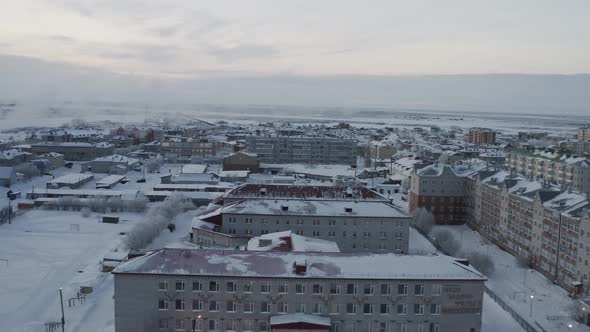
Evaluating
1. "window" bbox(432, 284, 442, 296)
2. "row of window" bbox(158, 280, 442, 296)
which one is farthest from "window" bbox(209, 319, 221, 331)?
"window" bbox(432, 284, 442, 296)

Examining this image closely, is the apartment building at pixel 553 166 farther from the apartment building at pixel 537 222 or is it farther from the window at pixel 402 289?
the window at pixel 402 289

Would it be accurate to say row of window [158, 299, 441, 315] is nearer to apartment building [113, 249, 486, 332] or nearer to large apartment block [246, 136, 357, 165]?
apartment building [113, 249, 486, 332]

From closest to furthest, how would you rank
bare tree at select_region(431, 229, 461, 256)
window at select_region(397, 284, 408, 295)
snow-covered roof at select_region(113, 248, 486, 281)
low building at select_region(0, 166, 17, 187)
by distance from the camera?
snow-covered roof at select_region(113, 248, 486, 281)
window at select_region(397, 284, 408, 295)
bare tree at select_region(431, 229, 461, 256)
low building at select_region(0, 166, 17, 187)

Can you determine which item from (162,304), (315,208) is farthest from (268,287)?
(315,208)

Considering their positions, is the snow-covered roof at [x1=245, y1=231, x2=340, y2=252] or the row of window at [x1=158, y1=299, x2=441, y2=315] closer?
the row of window at [x1=158, y1=299, x2=441, y2=315]

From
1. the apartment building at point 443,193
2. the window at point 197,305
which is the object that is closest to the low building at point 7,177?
the apartment building at point 443,193

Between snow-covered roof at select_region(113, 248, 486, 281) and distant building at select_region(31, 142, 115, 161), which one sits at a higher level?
snow-covered roof at select_region(113, 248, 486, 281)
